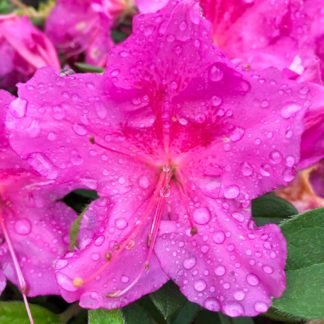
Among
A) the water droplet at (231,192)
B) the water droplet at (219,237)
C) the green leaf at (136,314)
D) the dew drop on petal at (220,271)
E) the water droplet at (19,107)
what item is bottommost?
the green leaf at (136,314)

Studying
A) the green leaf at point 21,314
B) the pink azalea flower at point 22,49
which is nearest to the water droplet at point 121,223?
the green leaf at point 21,314

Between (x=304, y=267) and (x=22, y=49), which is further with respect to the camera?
(x=22, y=49)

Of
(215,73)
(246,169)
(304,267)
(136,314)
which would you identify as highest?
(215,73)

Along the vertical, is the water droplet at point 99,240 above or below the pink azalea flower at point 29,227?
above

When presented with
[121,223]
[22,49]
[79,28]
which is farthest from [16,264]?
[79,28]

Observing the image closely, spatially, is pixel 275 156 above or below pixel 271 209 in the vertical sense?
above

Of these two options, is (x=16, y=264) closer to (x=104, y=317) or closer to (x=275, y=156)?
(x=104, y=317)

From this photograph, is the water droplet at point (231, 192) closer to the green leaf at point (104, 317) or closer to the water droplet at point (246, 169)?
the water droplet at point (246, 169)
